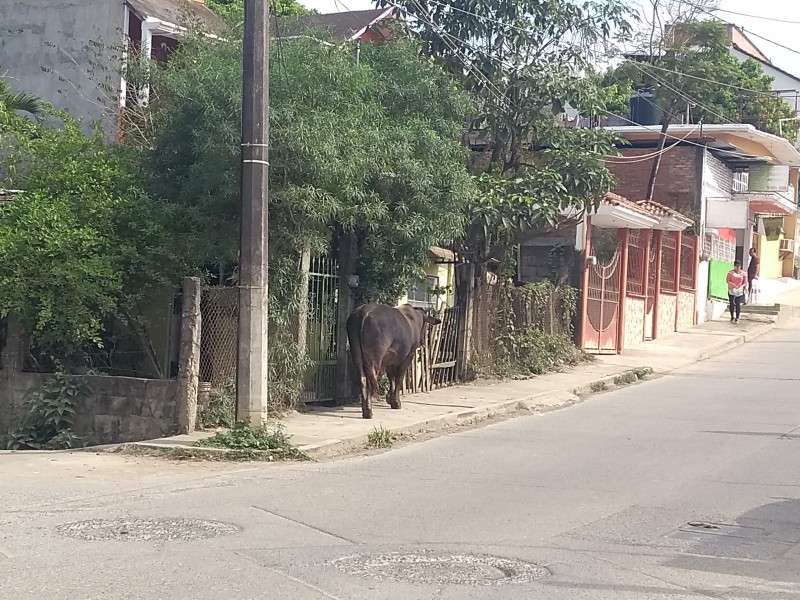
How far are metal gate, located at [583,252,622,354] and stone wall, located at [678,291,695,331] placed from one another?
532 cm

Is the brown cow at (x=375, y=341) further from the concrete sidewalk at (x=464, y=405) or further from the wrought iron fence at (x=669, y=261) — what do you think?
the wrought iron fence at (x=669, y=261)

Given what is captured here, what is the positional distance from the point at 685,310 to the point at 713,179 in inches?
203

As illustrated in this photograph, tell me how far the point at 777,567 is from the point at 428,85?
9399mm

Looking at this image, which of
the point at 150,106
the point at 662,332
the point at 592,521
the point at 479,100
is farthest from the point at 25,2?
the point at 592,521

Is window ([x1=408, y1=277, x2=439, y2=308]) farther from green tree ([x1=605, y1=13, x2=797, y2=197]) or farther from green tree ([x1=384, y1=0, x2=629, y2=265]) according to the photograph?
green tree ([x1=605, y1=13, x2=797, y2=197])

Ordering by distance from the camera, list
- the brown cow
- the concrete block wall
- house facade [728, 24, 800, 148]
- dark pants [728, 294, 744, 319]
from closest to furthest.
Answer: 1. the brown cow
2. the concrete block wall
3. dark pants [728, 294, 744, 319]
4. house facade [728, 24, 800, 148]

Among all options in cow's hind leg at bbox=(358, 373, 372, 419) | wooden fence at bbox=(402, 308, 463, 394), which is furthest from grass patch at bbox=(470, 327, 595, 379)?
cow's hind leg at bbox=(358, 373, 372, 419)

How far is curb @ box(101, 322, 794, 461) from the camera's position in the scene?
36.6 ft

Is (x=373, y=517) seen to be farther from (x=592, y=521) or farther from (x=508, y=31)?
(x=508, y=31)

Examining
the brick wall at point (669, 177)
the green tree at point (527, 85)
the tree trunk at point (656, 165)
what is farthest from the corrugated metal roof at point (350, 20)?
the tree trunk at point (656, 165)

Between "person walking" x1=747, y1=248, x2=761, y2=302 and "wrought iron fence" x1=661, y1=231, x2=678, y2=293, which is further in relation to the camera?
"person walking" x1=747, y1=248, x2=761, y2=302

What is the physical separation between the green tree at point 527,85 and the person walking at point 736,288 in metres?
12.1

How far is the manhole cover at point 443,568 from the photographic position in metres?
6.47

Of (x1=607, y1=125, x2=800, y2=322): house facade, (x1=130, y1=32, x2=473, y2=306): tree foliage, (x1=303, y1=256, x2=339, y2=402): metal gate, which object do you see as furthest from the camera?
(x1=607, y1=125, x2=800, y2=322): house facade
